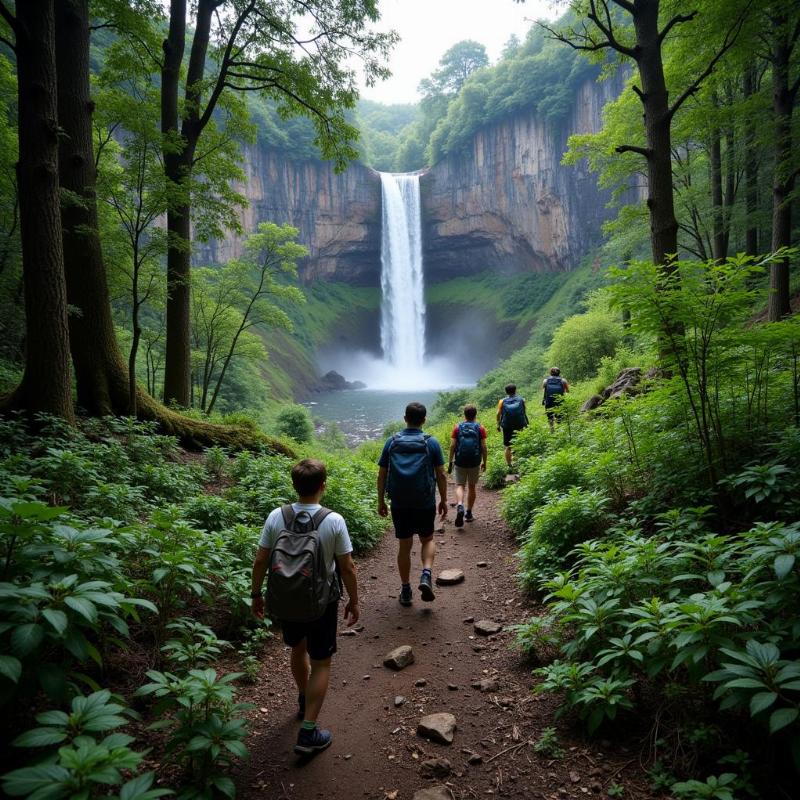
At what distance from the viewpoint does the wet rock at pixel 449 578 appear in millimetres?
4730

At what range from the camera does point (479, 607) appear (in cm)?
419

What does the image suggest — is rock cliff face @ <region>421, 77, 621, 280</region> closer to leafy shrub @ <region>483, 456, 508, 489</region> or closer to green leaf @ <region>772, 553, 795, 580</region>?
leafy shrub @ <region>483, 456, 508, 489</region>

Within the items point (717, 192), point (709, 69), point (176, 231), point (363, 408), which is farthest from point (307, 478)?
point (363, 408)

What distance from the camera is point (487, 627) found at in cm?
374

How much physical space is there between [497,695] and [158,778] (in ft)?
6.28

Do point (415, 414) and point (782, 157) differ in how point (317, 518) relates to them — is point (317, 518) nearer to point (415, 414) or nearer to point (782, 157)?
point (415, 414)

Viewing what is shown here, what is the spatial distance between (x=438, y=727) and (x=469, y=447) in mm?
4117

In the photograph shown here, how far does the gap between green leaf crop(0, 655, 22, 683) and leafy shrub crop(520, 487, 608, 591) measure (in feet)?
11.6

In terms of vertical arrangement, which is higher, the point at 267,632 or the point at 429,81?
the point at 429,81

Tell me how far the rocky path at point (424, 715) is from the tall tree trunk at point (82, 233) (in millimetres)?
5268

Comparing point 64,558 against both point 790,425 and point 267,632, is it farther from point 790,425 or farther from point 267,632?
point 790,425

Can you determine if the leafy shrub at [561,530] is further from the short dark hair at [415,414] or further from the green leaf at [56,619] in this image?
the green leaf at [56,619]

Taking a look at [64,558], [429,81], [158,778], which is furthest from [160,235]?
[429,81]

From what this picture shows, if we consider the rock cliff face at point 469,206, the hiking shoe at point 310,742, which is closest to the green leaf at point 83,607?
the hiking shoe at point 310,742
